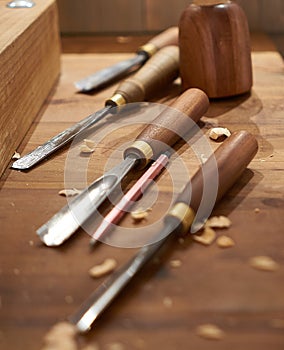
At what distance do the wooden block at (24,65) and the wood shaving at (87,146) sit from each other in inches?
3.7

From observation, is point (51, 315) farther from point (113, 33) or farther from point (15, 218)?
point (113, 33)

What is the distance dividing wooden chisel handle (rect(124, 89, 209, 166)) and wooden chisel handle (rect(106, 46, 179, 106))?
0.13 m

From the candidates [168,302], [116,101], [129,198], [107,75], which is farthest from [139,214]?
[107,75]

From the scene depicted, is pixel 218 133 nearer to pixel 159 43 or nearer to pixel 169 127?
pixel 169 127

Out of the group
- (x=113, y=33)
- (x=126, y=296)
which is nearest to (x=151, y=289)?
(x=126, y=296)

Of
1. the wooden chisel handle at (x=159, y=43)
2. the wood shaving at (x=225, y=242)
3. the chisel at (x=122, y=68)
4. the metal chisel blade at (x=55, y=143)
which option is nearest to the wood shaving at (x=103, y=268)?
the wood shaving at (x=225, y=242)

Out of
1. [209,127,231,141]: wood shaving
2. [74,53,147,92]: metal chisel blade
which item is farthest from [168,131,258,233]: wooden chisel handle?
Answer: [74,53,147,92]: metal chisel blade

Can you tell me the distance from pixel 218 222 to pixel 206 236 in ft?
0.09

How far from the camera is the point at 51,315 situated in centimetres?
44

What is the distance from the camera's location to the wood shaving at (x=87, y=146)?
28.3 inches

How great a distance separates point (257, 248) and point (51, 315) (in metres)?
0.21

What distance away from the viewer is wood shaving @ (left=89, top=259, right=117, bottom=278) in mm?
490

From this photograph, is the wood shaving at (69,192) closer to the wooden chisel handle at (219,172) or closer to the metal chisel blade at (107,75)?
the wooden chisel handle at (219,172)

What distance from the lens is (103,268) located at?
1.63 ft
